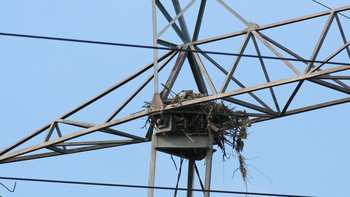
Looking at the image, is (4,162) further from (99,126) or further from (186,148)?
(186,148)

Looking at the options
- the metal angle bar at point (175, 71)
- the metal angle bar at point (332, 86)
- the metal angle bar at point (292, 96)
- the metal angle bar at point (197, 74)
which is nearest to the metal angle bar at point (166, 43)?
the metal angle bar at point (175, 71)

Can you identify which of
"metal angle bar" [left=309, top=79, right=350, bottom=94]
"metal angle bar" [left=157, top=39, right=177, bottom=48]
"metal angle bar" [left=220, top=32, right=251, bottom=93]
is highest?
"metal angle bar" [left=157, top=39, right=177, bottom=48]

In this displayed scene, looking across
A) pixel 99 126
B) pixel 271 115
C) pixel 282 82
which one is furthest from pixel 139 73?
pixel 282 82

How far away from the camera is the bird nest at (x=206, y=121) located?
53.3 ft

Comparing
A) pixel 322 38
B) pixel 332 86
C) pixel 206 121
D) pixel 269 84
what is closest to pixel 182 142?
pixel 206 121

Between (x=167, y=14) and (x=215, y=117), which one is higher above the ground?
(x=167, y=14)

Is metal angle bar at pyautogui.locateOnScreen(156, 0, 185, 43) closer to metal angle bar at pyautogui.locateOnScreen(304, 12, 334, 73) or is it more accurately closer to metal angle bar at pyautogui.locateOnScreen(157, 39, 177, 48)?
metal angle bar at pyautogui.locateOnScreen(157, 39, 177, 48)

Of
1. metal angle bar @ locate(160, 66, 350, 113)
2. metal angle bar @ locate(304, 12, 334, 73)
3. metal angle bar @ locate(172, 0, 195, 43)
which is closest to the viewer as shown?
metal angle bar @ locate(160, 66, 350, 113)

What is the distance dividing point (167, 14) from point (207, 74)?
4.52 feet

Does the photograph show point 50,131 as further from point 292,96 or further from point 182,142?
point 292,96

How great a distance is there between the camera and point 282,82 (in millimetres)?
14234

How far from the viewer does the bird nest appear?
1625 centimetres

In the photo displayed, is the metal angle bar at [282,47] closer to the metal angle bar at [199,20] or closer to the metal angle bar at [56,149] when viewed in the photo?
the metal angle bar at [199,20]

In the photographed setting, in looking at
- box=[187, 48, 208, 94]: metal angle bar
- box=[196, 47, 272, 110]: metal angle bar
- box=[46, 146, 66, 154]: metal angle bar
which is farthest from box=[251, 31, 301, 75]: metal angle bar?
box=[46, 146, 66, 154]: metal angle bar
